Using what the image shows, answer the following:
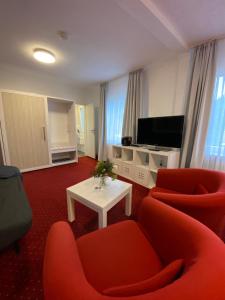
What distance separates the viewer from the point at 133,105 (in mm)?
3209

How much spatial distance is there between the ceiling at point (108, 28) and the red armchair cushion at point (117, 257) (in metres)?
2.21

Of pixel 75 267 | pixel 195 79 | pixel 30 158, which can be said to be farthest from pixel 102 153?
pixel 75 267

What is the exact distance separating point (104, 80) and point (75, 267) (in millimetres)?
4240

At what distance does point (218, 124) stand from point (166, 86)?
1218 millimetres

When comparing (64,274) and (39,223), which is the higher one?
(64,274)

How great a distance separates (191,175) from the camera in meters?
1.64

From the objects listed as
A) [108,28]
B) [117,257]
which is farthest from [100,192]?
[108,28]

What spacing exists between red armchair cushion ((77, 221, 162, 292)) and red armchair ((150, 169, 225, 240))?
16.5 inches

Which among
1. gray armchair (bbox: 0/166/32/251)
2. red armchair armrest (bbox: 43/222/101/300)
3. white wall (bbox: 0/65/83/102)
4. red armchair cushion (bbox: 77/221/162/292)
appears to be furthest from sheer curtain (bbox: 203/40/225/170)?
white wall (bbox: 0/65/83/102)

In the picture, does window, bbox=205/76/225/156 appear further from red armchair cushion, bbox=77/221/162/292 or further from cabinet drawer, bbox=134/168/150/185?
red armchair cushion, bbox=77/221/162/292

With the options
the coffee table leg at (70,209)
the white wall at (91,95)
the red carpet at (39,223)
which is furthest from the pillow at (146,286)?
the white wall at (91,95)

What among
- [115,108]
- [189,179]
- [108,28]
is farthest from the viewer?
[115,108]

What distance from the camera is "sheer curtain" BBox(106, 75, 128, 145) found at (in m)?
3.69

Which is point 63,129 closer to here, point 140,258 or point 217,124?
point 217,124
